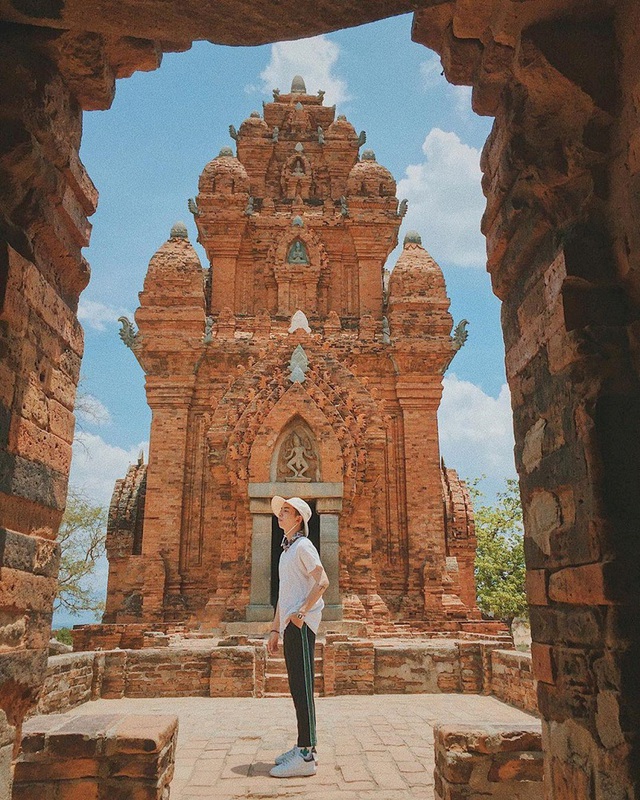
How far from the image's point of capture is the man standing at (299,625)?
4797mm

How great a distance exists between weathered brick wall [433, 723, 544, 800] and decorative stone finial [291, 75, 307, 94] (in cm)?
2121

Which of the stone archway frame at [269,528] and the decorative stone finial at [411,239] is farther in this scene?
the decorative stone finial at [411,239]

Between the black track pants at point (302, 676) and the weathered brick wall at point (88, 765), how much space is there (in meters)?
1.20

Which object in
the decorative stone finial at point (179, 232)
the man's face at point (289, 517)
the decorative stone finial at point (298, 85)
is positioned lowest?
the man's face at point (289, 517)

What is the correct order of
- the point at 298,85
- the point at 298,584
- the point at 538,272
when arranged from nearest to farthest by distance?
the point at 538,272
the point at 298,584
the point at 298,85

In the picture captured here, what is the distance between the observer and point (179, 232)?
17.8m

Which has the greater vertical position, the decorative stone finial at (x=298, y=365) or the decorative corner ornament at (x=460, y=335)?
the decorative corner ornament at (x=460, y=335)

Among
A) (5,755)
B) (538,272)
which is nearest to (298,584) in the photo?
(5,755)

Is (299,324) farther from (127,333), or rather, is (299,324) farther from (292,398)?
(127,333)

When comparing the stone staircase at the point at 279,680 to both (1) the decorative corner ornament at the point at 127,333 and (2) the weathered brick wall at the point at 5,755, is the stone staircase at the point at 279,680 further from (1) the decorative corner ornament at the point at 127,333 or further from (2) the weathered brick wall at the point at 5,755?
(1) the decorative corner ornament at the point at 127,333

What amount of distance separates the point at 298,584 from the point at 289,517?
54cm

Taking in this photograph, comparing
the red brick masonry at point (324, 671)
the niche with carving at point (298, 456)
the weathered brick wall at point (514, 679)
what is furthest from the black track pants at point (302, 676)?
the niche with carving at point (298, 456)

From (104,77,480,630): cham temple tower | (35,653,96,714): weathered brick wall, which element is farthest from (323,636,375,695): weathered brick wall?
(104,77,480,630): cham temple tower

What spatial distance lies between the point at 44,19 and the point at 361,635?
1086 cm
